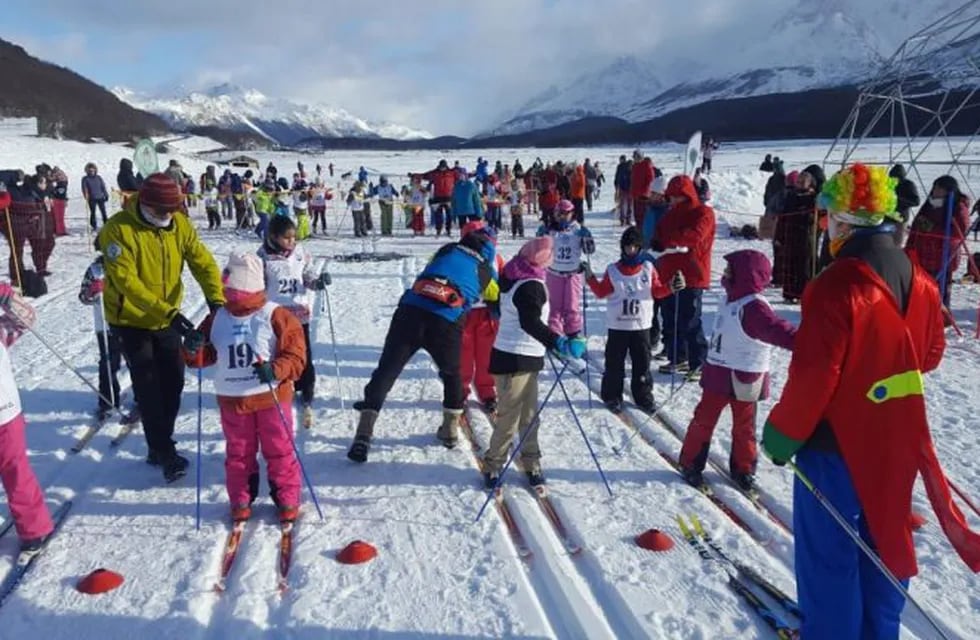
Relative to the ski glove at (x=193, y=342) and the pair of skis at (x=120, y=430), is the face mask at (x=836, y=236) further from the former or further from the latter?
the pair of skis at (x=120, y=430)

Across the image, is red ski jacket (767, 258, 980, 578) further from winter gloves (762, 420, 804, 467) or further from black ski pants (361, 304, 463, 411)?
black ski pants (361, 304, 463, 411)

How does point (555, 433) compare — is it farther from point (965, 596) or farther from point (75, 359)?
point (75, 359)

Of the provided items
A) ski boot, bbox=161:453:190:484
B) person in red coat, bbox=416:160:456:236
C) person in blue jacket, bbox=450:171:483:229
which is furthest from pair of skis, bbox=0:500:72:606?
person in red coat, bbox=416:160:456:236

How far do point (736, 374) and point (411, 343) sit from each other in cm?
212

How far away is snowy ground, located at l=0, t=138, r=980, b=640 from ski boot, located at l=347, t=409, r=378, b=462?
0.30 ft

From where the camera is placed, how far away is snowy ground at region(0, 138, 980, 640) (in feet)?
10.7

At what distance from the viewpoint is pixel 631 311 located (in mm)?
5699

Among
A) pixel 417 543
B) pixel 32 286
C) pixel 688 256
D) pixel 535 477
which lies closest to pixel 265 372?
pixel 417 543

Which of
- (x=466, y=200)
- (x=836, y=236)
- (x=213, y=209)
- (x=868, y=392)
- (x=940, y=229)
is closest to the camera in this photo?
(x=868, y=392)

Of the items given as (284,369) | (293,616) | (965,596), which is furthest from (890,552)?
(284,369)

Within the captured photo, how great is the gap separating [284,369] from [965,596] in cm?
354

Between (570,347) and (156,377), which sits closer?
(570,347)

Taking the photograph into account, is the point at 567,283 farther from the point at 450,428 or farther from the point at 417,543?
the point at 417,543

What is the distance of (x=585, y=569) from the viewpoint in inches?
144
